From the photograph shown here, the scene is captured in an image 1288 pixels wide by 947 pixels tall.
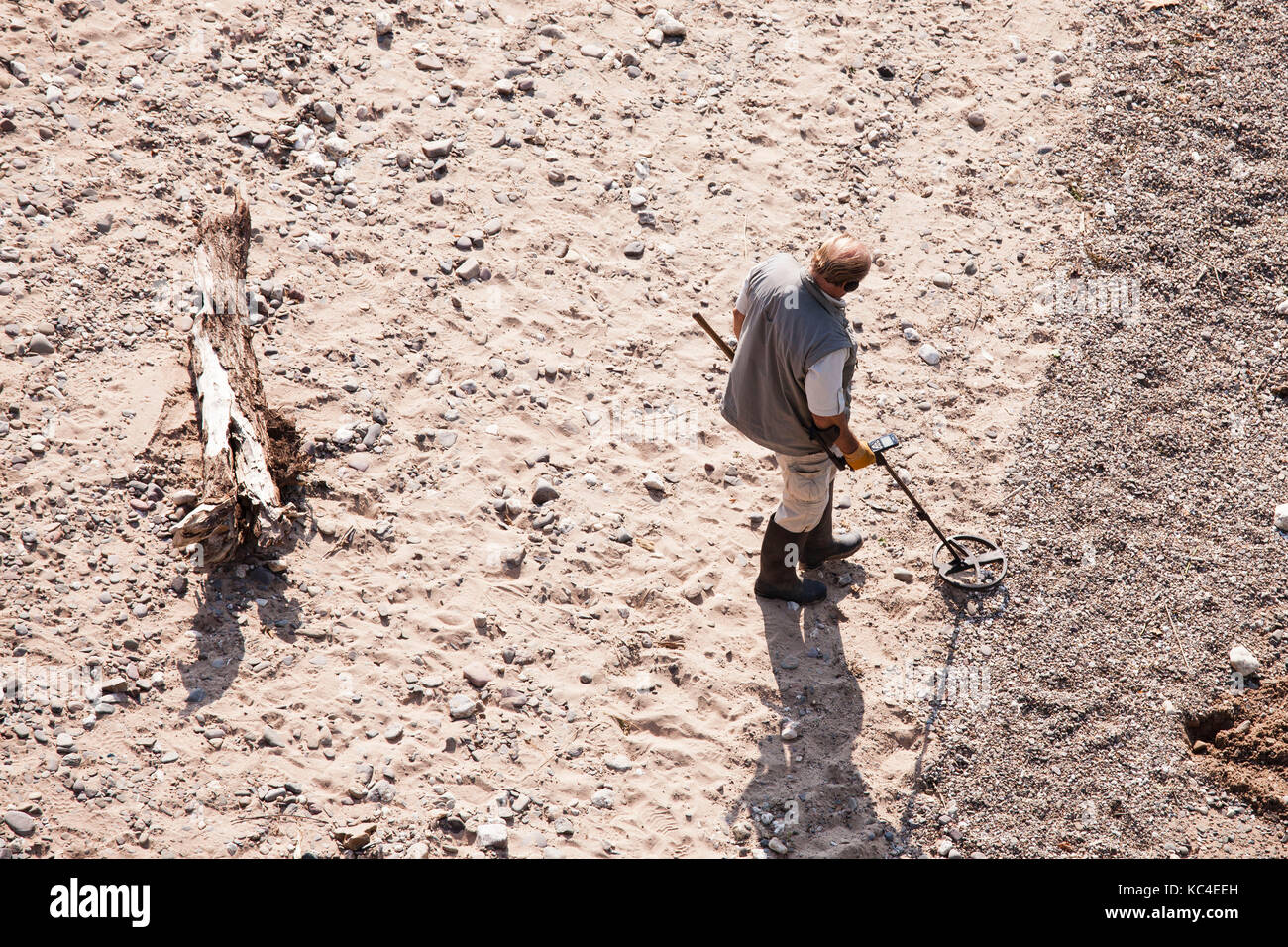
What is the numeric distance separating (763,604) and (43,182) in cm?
558

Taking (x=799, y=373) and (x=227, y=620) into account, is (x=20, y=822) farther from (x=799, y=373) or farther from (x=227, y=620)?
(x=799, y=373)

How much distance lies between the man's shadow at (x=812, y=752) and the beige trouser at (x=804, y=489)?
626mm

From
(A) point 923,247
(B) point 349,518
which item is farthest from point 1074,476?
(B) point 349,518

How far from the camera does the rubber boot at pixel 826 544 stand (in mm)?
5926

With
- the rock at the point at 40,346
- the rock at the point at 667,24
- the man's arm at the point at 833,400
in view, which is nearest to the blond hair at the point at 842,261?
the man's arm at the point at 833,400

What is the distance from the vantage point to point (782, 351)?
4.87 m

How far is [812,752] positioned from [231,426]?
12.1 ft

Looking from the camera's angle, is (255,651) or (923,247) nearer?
(255,651)

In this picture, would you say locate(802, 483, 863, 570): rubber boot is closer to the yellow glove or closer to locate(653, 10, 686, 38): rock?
the yellow glove

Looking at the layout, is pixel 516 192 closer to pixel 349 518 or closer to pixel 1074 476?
pixel 349 518

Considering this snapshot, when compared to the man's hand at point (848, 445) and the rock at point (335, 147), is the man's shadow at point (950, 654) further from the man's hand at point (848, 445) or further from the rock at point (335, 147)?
the rock at point (335, 147)

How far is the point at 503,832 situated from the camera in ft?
16.1

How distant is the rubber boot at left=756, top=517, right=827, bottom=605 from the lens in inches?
226

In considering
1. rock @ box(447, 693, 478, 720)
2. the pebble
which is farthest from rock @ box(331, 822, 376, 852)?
the pebble
